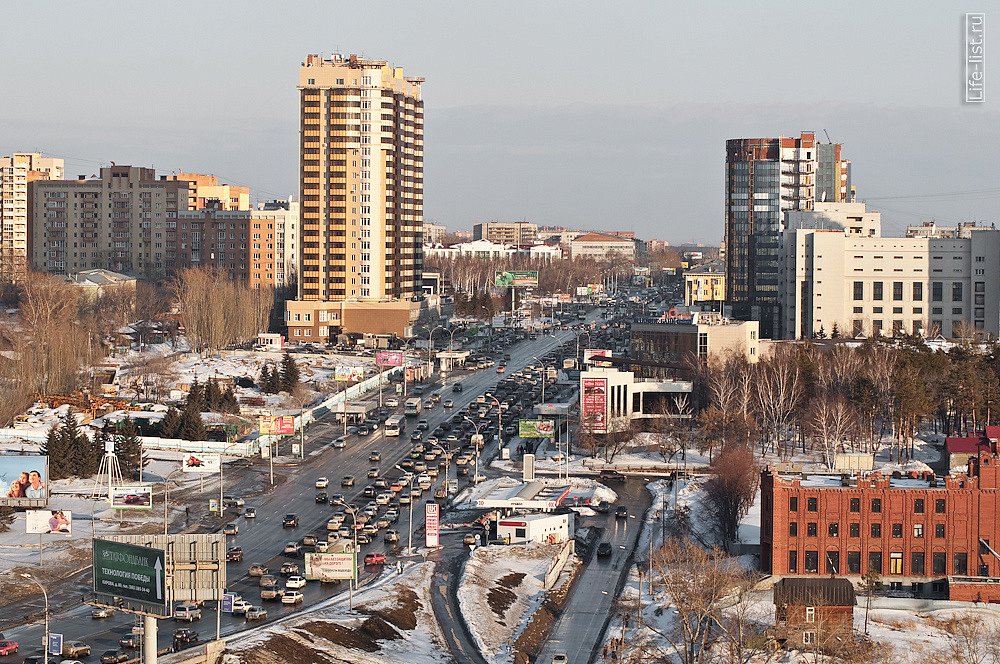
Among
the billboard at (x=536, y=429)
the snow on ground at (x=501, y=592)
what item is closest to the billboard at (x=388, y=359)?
the billboard at (x=536, y=429)

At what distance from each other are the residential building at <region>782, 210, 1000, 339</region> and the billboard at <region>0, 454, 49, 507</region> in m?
70.4

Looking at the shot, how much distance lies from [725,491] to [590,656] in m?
16.7

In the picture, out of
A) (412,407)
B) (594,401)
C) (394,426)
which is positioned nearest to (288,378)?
(412,407)

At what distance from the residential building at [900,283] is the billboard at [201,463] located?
58.6m

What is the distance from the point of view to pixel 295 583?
5281 centimetres

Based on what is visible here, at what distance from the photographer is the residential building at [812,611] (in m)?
47.8

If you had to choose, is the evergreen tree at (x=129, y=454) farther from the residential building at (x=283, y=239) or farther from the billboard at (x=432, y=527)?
the residential building at (x=283, y=239)

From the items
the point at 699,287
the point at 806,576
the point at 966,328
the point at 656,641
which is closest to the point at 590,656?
the point at 656,641

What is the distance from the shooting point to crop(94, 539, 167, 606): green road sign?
3997 centimetres

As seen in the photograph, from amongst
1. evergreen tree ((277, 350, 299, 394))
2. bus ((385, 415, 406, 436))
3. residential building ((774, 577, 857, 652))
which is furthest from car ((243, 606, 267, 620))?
evergreen tree ((277, 350, 299, 394))

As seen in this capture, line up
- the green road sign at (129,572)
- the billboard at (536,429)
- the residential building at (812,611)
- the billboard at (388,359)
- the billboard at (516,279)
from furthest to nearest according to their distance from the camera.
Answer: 1. the billboard at (516,279)
2. the billboard at (388,359)
3. the billboard at (536,429)
4. the residential building at (812,611)
5. the green road sign at (129,572)

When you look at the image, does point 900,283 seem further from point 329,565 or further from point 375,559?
point 329,565

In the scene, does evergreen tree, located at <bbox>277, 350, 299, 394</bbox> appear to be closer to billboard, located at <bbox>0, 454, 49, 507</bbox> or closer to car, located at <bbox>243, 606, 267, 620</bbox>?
billboard, located at <bbox>0, 454, 49, 507</bbox>

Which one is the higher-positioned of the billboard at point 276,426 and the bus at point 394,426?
the billboard at point 276,426
